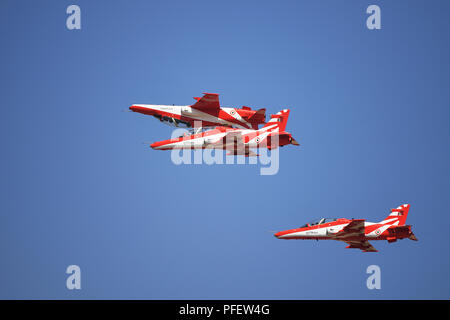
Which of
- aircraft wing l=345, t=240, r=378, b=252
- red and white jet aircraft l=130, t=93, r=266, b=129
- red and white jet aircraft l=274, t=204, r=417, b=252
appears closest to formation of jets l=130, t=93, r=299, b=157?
red and white jet aircraft l=130, t=93, r=266, b=129

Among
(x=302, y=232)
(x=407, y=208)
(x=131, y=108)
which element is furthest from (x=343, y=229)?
(x=131, y=108)

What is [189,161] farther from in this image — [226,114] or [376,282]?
[376,282]

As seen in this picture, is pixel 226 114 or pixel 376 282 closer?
pixel 226 114

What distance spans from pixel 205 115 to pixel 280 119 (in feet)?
30.8

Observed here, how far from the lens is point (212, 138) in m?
74.4

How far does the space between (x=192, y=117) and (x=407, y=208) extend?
2873 centimetres

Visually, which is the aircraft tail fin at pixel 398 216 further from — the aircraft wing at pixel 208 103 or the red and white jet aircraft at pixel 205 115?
the aircraft wing at pixel 208 103

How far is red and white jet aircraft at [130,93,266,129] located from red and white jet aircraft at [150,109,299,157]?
221 centimetres

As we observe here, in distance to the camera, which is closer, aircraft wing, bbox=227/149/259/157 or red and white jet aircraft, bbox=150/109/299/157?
red and white jet aircraft, bbox=150/109/299/157

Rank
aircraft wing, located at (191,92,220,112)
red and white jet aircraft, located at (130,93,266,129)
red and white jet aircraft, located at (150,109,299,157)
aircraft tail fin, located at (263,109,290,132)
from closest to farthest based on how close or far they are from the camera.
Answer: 1. red and white jet aircraft, located at (150,109,299,157)
2. aircraft wing, located at (191,92,220,112)
3. red and white jet aircraft, located at (130,93,266,129)
4. aircraft tail fin, located at (263,109,290,132)

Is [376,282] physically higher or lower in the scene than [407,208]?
lower

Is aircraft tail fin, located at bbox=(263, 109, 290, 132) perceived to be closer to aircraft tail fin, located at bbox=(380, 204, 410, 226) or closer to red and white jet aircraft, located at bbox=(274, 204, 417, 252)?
red and white jet aircraft, located at bbox=(274, 204, 417, 252)

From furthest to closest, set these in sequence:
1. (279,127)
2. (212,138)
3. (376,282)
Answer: (376,282) < (279,127) < (212,138)

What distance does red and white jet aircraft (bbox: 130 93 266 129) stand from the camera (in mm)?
77250
